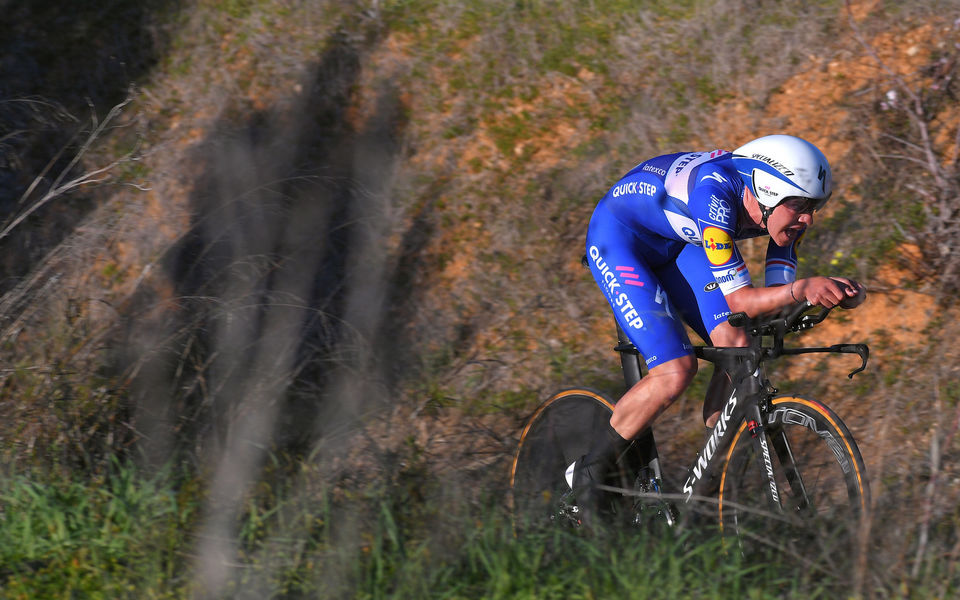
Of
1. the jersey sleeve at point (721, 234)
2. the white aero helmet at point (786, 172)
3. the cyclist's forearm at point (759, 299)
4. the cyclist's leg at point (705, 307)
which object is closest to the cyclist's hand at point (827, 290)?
the cyclist's forearm at point (759, 299)

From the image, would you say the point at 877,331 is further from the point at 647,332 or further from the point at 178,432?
the point at 178,432

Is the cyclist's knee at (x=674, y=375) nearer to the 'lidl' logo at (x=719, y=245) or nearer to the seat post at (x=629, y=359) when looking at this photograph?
the seat post at (x=629, y=359)

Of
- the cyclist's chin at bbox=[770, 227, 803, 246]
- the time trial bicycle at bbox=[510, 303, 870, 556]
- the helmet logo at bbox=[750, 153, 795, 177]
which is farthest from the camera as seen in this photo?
the cyclist's chin at bbox=[770, 227, 803, 246]

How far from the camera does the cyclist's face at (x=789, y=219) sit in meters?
3.37

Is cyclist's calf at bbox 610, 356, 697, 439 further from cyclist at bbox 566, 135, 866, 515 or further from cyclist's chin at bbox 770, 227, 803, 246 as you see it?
cyclist's chin at bbox 770, 227, 803, 246

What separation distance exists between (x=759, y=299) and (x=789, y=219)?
402mm

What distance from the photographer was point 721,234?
334 centimetres

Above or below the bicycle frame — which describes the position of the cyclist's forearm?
above

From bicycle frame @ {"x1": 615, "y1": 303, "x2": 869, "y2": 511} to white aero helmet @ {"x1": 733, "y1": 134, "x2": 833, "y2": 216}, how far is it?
0.45 meters

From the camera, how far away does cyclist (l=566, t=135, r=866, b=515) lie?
3305mm

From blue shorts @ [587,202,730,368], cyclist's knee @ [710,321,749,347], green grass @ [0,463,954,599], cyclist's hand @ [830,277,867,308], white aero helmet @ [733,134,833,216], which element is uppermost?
white aero helmet @ [733,134,833,216]

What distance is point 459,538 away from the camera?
3.55 meters

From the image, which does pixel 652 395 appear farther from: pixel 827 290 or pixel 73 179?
pixel 73 179

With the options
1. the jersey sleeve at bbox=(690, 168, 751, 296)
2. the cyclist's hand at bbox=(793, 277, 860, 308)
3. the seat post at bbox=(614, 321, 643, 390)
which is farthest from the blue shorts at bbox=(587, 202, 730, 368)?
the cyclist's hand at bbox=(793, 277, 860, 308)
